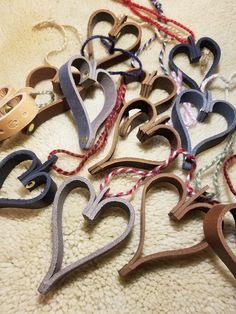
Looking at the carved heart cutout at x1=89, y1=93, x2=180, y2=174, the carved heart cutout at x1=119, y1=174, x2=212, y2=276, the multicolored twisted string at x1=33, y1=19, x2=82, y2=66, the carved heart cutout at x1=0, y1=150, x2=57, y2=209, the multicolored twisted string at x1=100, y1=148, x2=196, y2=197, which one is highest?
the multicolored twisted string at x1=33, y1=19, x2=82, y2=66

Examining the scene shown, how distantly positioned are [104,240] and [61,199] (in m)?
0.08

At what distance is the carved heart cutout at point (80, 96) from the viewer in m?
0.55

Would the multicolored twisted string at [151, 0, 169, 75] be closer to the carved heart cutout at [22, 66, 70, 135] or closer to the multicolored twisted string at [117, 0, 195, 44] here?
the multicolored twisted string at [117, 0, 195, 44]

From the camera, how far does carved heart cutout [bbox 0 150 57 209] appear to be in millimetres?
476

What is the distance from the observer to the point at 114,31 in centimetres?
66

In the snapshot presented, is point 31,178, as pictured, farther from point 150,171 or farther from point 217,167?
point 217,167

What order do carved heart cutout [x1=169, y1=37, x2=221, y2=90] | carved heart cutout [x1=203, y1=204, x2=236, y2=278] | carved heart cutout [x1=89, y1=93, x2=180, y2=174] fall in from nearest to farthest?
carved heart cutout [x1=203, y1=204, x2=236, y2=278]
carved heart cutout [x1=89, y1=93, x2=180, y2=174]
carved heart cutout [x1=169, y1=37, x2=221, y2=90]

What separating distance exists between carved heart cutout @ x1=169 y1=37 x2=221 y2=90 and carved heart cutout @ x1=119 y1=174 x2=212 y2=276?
21 centimetres

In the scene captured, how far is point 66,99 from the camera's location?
573 millimetres

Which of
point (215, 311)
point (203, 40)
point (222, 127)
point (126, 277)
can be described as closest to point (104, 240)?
point (126, 277)

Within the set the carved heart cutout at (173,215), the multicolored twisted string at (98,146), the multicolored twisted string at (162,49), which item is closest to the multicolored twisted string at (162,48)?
the multicolored twisted string at (162,49)

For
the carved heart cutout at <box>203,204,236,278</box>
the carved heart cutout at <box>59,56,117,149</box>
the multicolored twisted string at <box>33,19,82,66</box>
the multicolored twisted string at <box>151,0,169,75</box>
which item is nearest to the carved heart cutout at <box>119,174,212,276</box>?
the carved heart cutout at <box>203,204,236,278</box>

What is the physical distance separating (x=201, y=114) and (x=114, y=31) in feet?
0.75

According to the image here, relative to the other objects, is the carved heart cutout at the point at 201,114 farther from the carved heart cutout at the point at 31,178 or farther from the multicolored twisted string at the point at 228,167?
the carved heart cutout at the point at 31,178
